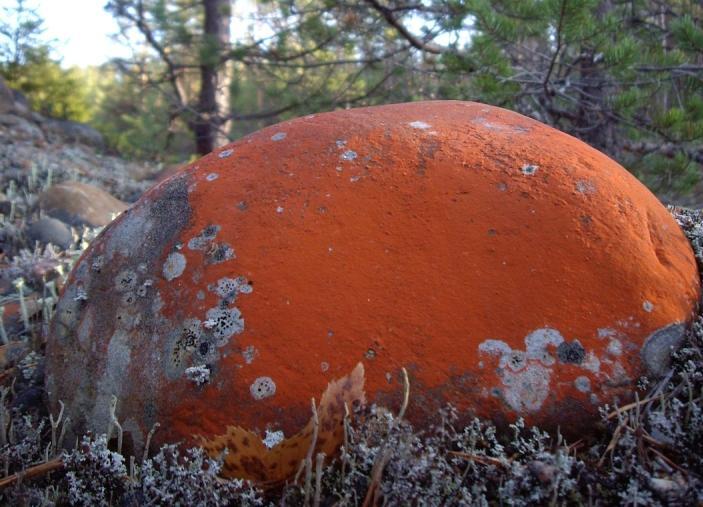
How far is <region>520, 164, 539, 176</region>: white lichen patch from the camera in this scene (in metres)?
1.76

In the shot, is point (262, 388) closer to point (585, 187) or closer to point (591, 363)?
point (591, 363)

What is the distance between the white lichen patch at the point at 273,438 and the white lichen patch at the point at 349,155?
0.83 m

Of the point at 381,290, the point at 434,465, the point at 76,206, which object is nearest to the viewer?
the point at 434,465

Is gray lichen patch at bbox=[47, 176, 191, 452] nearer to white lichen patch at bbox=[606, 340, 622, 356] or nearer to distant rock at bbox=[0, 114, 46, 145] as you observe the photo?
white lichen patch at bbox=[606, 340, 622, 356]

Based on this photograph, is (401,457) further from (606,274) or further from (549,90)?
(549,90)

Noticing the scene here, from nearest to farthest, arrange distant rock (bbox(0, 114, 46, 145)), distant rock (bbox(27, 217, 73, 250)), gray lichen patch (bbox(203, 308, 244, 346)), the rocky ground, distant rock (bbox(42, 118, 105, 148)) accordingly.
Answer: the rocky ground < gray lichen patch (bbox(203, 308, 244, 346)) < distant rock (bbox(27, 217, 73, 250)) < distant rock (bbox(0, 114, 46, 145)) < distant rock (bbox(42, 118, 105, 148))

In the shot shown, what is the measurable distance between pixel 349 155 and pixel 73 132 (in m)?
10.7

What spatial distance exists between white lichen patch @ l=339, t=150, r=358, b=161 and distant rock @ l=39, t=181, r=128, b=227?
318 centimetres

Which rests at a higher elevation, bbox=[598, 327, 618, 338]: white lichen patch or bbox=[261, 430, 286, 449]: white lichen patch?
bbox=[598, 327, 618, 338]: white lichen patch

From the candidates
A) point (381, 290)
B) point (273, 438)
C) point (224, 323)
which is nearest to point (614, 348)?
point (381, 290)

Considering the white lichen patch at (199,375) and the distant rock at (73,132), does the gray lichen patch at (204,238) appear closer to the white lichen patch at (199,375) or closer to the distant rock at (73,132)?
the white lichen patch at (199,375)

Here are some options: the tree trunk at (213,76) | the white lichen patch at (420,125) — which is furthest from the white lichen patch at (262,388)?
the tree trunk at (213,76)

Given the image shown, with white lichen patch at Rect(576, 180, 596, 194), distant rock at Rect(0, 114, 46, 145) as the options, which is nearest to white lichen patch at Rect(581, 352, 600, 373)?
white lichen patch at Rect(576, 180, 596, 194)

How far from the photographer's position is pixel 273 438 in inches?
58.1
